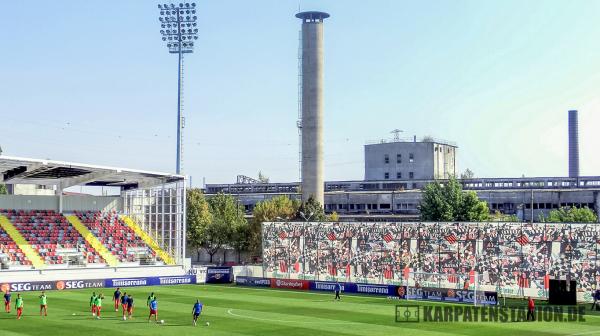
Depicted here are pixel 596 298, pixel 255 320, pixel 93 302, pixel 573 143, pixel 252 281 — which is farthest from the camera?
pixel 573 143

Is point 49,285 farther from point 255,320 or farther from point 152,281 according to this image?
point 255,320

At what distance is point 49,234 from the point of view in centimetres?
6881

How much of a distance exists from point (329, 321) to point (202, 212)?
2109 inches

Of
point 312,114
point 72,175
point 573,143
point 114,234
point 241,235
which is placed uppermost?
point 312,114

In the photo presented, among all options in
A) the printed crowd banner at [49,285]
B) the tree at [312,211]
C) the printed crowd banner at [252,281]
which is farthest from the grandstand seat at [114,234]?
the tree at [312,211]

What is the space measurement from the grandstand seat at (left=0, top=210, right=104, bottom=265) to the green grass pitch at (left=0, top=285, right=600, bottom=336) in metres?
10.5

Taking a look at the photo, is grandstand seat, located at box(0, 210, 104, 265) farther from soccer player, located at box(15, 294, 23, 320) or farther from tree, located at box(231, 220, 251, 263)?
tree, located at box(231, 220, 251, 263)

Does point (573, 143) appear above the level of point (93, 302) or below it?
above

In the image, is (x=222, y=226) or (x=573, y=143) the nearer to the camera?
(x=222, y=226)

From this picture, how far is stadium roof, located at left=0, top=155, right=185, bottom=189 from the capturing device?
61944mm

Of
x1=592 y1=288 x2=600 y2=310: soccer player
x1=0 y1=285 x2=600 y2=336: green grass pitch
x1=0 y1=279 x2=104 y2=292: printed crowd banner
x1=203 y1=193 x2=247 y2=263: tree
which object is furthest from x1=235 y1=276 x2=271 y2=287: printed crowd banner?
x1=592 y1=288 x2=600 y2=310: soccer player

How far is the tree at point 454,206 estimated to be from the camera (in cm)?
8119

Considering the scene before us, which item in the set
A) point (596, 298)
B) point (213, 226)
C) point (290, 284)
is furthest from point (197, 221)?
point (596, 298)

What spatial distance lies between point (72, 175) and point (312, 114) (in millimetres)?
41146
